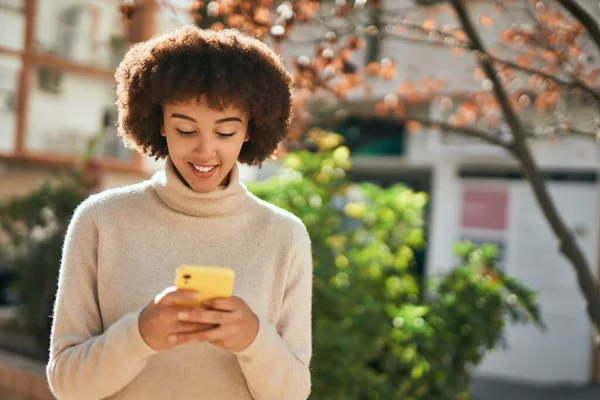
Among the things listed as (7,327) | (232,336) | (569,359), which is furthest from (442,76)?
(232,336)

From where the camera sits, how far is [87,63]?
62.2 ft

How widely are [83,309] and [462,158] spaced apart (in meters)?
10.5

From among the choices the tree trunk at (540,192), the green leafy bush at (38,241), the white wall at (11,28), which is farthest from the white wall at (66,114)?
the tree trunk at (540,192)

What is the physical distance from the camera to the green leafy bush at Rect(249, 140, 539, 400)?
459cm

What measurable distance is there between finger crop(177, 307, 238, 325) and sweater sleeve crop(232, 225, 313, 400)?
0.43ft

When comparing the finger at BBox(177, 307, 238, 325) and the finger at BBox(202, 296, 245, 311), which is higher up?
the finger at BBox(202, 296, 245, 311)

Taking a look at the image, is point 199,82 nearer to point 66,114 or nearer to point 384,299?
point 384,299

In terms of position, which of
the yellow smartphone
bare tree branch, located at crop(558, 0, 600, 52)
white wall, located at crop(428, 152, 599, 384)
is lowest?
white wall, located at crop(428, 152, 599, 384)

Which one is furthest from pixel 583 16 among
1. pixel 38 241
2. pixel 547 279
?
pixel 547 279

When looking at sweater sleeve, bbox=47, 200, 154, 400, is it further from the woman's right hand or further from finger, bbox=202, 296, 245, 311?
finger, bbox=202, 296, 245, 311

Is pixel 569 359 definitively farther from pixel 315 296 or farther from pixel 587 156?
pixel 315 296

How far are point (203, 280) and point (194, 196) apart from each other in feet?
1.21

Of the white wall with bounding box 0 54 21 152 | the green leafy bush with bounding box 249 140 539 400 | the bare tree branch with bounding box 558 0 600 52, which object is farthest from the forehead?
the white wall with bounding box 0 54 21 152

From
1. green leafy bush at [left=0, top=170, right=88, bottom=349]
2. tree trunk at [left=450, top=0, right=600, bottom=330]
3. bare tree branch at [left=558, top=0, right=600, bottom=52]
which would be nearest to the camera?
bare tree branch at [left=558, top=0, right=600, bottom=52]
